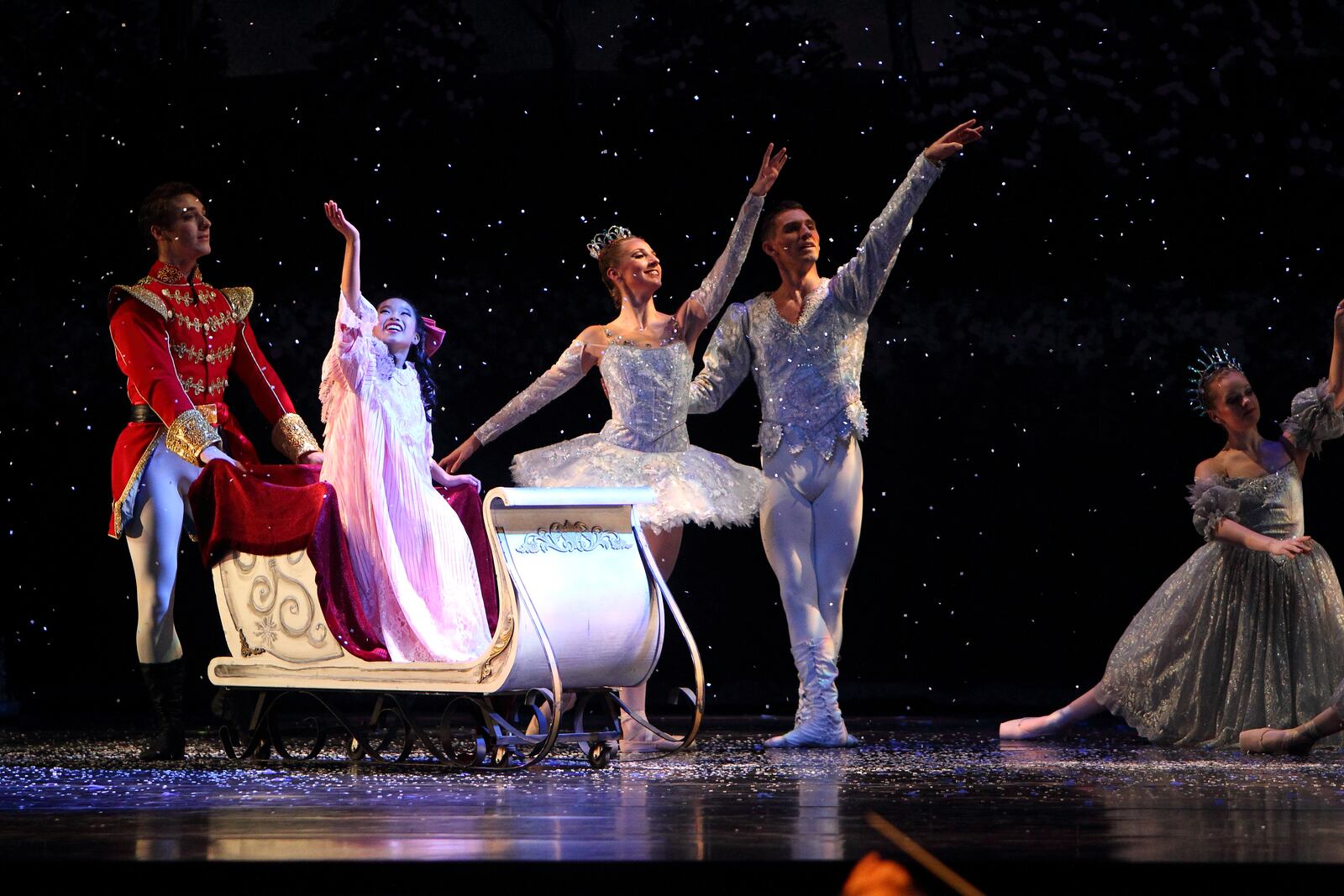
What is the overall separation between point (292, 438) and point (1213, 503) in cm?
252

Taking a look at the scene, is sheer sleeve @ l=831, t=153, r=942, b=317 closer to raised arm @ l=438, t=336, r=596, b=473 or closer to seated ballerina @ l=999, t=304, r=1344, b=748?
raised arm @ l=438, t=336, r=596, b=473

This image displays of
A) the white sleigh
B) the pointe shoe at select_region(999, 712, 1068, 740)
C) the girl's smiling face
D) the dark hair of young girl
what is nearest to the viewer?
the white sleigh

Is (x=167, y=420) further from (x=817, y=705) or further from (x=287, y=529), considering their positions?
(x=817, y=705)

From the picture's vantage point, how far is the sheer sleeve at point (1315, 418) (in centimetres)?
463

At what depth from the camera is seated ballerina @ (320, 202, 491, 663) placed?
4.04 meters

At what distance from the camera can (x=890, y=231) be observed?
183 inches

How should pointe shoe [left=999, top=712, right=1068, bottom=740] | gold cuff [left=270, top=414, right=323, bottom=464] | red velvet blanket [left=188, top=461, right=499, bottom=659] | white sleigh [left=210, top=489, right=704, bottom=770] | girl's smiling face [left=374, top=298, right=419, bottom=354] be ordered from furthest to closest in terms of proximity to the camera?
pointe shoe [left=999, top=712, right=1068, bottom=740] < gold cuff [left=270, top=414, right=323, bottom=464] < girl's smiling face [left=374, top=298, right=419, bottom=354] < red velvet blanket [left=188, top=461, right=499, bottom=659] < white sleigh [left=210, top=489, right=704, bottom=770]

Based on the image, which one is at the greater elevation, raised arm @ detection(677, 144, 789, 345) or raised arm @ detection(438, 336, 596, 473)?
raised arm @ detection(677, 144, 789, 345)

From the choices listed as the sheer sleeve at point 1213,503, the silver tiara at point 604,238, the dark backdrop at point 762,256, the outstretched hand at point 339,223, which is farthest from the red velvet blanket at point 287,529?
the sheer sleeve at point 1213,503

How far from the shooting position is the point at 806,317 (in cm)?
477

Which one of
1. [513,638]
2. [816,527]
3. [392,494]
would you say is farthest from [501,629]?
[816,527]

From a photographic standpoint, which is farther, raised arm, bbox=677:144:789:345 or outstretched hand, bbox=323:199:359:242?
raised arm, bbox=677:144:789:345

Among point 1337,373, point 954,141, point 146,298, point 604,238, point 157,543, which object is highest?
point 954,141

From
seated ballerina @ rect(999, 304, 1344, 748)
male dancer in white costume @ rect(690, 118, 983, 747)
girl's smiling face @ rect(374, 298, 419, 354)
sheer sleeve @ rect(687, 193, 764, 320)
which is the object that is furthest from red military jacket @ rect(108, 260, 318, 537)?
seated ballerina @ rect(999, 304, 1344, 748)
